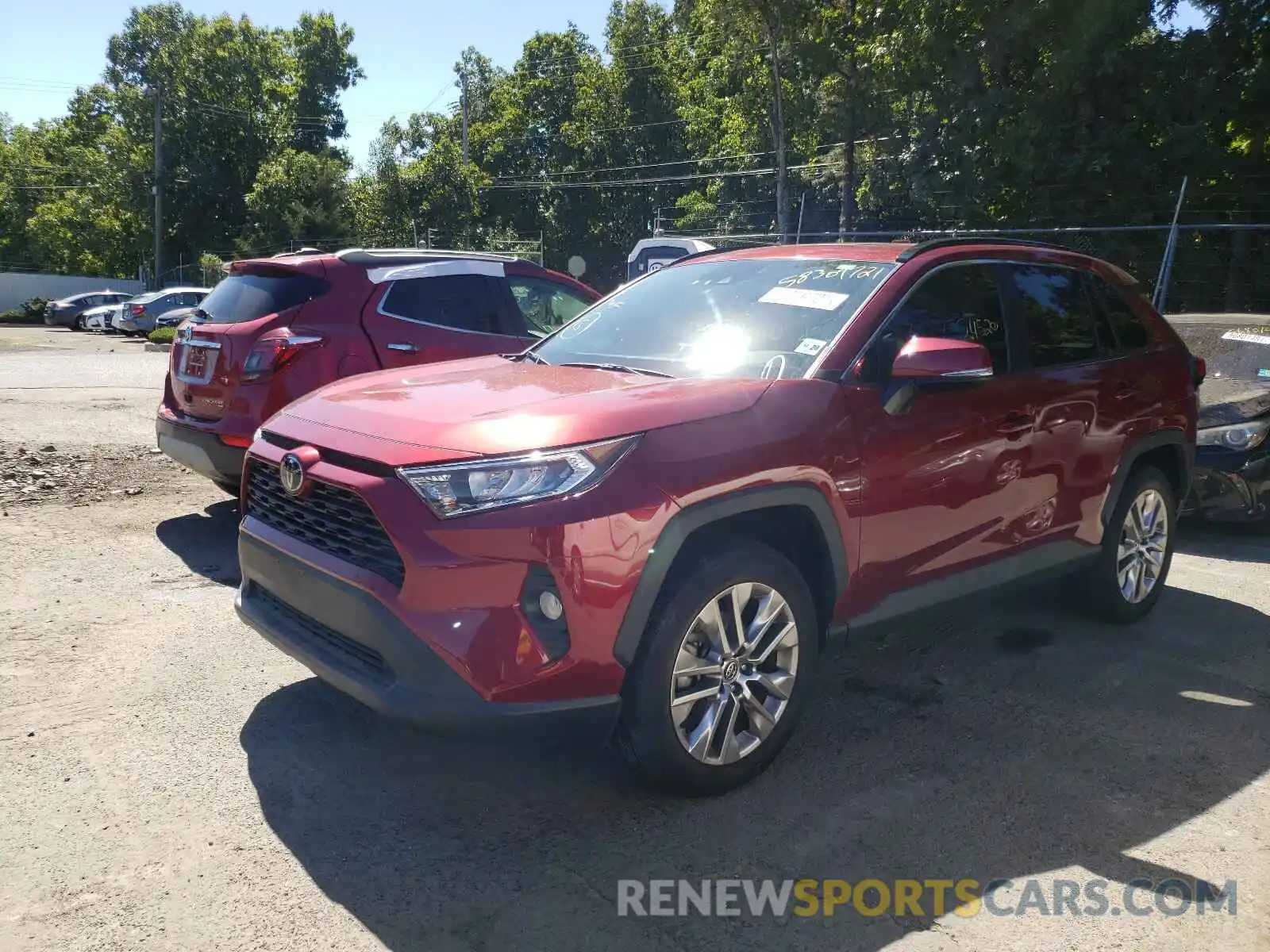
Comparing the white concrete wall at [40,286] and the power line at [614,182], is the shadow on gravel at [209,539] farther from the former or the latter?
the white concrete wall at [40,286]

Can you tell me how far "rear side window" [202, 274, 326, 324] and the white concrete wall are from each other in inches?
2005

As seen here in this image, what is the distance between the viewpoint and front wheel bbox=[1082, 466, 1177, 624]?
499cm

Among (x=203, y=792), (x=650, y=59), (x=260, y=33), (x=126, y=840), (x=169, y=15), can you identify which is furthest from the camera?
(x=169, y=15)

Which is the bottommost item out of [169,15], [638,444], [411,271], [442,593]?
[442,593]

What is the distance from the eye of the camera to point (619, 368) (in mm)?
3893

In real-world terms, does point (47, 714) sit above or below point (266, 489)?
below

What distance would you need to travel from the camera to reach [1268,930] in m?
2.74

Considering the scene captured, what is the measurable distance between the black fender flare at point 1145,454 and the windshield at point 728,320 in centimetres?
179

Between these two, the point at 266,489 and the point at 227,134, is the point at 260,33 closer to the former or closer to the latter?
the point at 227,134

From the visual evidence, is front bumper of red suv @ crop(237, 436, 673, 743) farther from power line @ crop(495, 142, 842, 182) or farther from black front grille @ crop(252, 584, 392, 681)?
power line @ crop(495, 142, 842, 182)

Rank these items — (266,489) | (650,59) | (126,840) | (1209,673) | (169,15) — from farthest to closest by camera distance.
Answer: (169,15), (650,59), (1209,673), (266,489), (126,840)

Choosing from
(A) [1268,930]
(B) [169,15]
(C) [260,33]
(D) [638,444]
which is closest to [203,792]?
(D) [638,444]

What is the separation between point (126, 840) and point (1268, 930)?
10.6 feet

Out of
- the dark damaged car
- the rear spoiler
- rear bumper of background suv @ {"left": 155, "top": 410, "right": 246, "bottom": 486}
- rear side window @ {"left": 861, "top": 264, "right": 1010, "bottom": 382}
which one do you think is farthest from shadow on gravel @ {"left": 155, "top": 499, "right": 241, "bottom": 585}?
the dark damaged car
